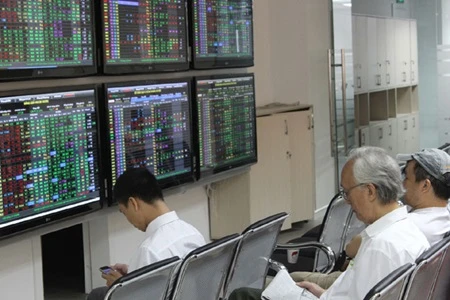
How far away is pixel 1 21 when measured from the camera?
4.36 meters

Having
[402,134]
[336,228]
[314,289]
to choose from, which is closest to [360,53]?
[402,134]

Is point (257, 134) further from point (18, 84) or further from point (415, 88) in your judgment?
point (415, 88)

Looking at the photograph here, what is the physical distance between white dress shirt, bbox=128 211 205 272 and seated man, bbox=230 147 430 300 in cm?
72

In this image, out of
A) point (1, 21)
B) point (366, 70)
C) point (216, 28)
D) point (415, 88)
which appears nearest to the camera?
point (1, 21)

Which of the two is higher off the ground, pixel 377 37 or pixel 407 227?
pixel 377 37

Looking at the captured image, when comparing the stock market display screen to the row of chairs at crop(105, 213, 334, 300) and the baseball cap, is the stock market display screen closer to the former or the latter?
the row of chairs at crop(105, 213, 334, 300)

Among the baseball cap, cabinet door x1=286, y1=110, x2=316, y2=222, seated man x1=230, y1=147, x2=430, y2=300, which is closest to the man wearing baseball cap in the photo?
the baseball cap

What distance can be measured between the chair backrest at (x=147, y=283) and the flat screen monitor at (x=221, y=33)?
3164 millimetres

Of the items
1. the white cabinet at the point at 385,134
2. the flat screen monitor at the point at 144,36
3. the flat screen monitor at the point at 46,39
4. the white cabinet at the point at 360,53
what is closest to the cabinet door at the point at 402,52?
the white cabinet at the point at 385,134

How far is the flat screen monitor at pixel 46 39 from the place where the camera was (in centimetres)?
443

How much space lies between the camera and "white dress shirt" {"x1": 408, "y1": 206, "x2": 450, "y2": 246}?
4.11 meters

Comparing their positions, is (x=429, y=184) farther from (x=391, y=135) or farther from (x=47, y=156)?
(x=391, y=135)

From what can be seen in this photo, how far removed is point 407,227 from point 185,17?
10.4ft

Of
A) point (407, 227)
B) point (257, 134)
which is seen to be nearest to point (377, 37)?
point (257, 134)
